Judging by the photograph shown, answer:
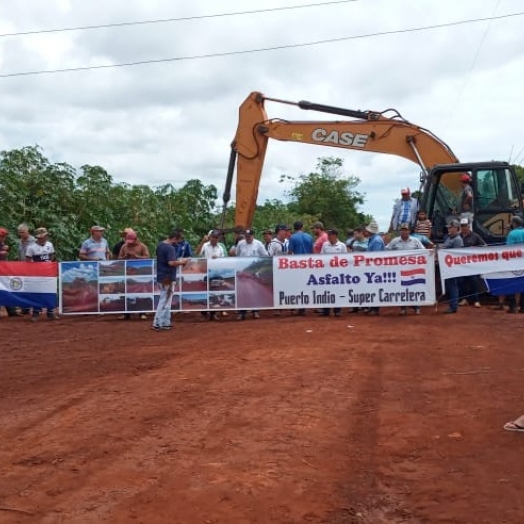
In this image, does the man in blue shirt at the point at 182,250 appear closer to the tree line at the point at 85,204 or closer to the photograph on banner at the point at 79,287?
the photograph on banner at the point at 79,287

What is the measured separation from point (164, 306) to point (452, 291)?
560cm

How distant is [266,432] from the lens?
240 inches

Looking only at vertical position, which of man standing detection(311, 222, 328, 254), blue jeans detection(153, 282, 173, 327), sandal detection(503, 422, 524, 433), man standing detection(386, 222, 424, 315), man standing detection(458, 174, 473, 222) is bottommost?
sandal detection(503, 422, 524, 433)

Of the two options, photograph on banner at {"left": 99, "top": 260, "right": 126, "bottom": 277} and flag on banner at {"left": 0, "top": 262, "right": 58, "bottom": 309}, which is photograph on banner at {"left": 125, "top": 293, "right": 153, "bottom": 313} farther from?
flag on banner at {"left": 0, "top": 262, "right": 58, "bottom": 309}

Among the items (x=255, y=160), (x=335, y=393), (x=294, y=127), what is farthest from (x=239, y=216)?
(x=335, y=393)

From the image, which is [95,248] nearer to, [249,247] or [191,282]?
[191,282]

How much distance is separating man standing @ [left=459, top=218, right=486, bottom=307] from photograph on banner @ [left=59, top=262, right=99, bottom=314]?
24.8 feet

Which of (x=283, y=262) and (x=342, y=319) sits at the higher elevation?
(x=283, y=262)

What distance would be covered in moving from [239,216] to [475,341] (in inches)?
317

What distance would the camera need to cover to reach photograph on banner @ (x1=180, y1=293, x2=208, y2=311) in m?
15.0

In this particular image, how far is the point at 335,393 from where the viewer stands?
24.6ft

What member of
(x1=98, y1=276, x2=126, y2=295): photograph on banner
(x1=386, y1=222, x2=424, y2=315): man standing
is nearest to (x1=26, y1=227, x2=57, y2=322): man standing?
(x1=98, y1=276, x2=126, y2=295): photograph on banner

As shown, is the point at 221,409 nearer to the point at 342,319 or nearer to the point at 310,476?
the point at 310,476

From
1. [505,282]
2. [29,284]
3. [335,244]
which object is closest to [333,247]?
[335,244]
